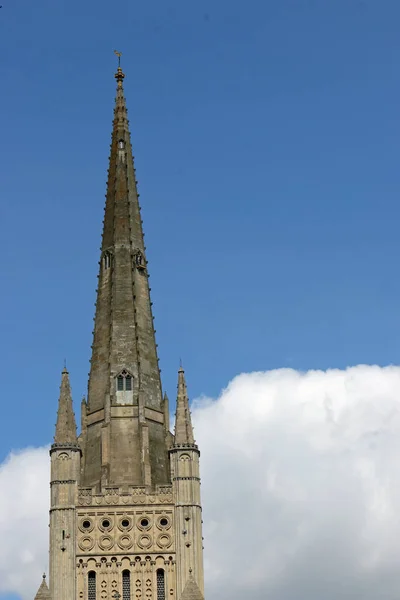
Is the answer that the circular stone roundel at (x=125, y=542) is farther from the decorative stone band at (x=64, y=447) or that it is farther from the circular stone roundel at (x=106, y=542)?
the decorative stone band at (x=64, y=447)

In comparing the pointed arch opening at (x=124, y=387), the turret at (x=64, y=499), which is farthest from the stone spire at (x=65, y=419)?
the pointed arch opening at (x=124, y=387)

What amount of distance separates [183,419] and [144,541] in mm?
8743

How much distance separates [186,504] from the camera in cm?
7762

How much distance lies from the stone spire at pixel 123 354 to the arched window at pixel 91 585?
6066 mm

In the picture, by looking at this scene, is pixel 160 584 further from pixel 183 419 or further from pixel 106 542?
pixel 183 419

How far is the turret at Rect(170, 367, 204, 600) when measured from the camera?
2975 inches

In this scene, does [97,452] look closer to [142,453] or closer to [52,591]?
[142,453]

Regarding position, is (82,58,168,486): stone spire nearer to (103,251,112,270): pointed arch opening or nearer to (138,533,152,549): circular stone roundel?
(103,251,112,270): pointed arch opening

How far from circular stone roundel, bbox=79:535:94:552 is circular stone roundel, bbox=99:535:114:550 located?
56 centimetres

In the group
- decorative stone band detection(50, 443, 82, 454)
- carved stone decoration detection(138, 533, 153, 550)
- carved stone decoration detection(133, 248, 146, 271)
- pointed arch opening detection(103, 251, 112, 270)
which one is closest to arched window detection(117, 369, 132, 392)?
decorative stone band detection(50, 443, 82, 454)

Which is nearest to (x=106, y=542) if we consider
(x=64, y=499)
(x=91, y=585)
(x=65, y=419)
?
(x=91, y=585)

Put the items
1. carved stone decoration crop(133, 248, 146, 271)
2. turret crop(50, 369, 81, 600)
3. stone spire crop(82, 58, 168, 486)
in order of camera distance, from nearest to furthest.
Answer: turret crop(50, 369, 81, 600)
stone spire crop(82, 58, 168, 486)
carved stone decoration crop(133, 248, 146, 271)

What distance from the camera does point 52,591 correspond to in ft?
245

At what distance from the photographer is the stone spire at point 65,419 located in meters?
80.1
